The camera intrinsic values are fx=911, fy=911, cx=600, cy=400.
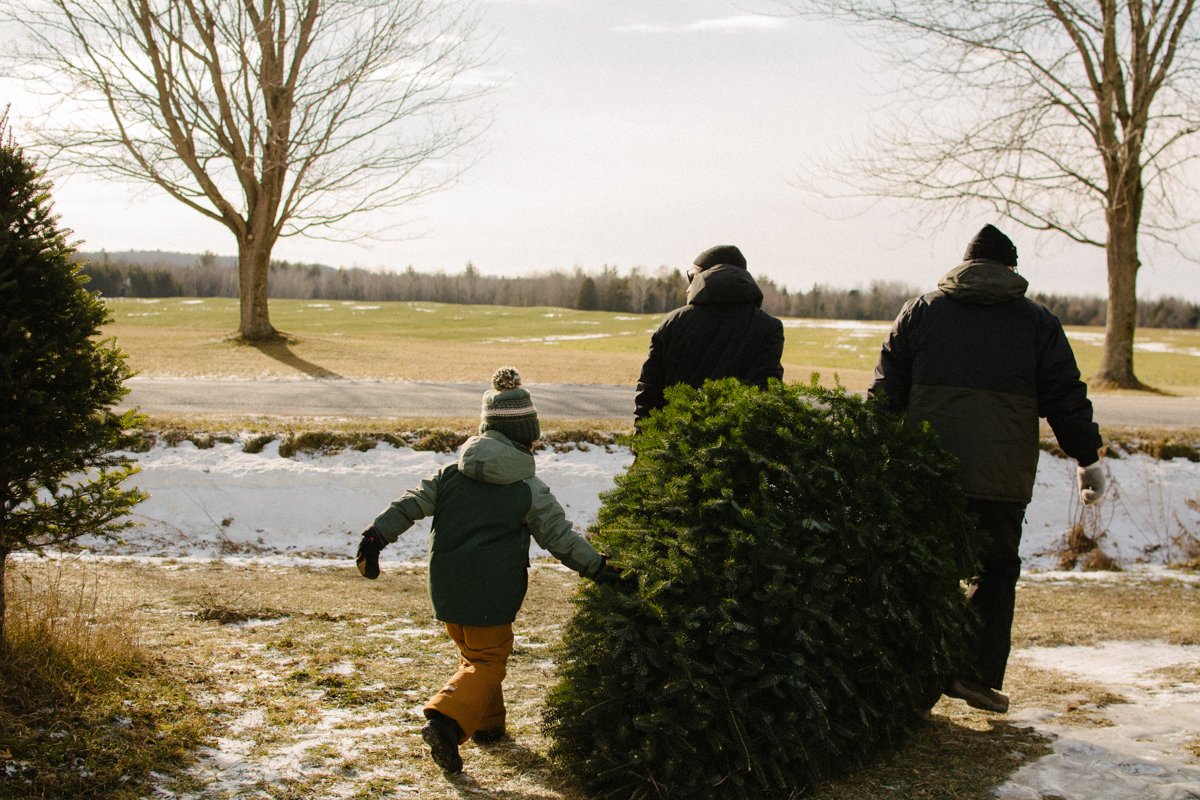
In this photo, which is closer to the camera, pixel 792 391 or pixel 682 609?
pixel 682 609

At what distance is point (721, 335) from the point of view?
499 cm

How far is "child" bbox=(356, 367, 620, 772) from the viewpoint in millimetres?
3906

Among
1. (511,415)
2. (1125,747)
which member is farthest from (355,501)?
(1125,747)

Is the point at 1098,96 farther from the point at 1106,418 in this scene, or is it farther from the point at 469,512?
the point at 469,512

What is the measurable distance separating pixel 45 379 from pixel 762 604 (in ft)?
11.5

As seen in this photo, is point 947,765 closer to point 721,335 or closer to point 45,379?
point 721,335

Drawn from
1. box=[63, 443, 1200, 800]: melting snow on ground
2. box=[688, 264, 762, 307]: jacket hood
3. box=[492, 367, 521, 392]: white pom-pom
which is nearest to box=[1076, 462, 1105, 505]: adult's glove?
box=[63, 443, 1200, 800]: melting snow on ground

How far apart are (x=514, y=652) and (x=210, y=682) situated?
1766 millimetres

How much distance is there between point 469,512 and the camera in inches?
155

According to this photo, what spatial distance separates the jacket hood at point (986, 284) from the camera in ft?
14.0

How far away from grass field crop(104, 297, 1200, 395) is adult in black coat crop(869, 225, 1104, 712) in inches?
21.7

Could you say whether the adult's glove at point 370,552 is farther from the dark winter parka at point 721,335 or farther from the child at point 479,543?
the dark winter parka at point 721,335

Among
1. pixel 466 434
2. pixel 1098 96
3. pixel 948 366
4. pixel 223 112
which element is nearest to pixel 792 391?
pixel 948 366

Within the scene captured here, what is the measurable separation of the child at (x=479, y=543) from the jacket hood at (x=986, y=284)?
215cm
